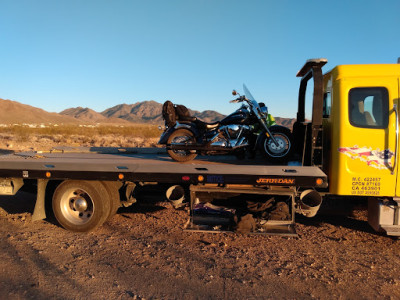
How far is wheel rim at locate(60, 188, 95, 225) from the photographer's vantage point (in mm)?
5344

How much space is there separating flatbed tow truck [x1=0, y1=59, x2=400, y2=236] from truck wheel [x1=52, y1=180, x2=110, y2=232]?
0.05ft

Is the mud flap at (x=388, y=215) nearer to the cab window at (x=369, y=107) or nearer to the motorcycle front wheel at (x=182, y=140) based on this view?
the cab window at (x=369, y=107)

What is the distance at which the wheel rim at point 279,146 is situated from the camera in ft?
19.7

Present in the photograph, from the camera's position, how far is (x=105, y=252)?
14.9 feet

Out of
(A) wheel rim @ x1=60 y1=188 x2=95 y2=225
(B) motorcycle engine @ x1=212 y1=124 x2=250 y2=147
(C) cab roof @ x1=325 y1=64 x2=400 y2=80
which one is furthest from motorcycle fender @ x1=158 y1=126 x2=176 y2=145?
(C) cab roof @ x1=325 y1=64 x2=400 y2=80

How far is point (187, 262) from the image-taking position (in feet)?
13.8

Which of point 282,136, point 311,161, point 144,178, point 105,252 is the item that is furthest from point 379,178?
point 105,252

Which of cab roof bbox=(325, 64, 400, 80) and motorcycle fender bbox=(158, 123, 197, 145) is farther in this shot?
motorcycle fender bbox=(158, 123, 197, 145)

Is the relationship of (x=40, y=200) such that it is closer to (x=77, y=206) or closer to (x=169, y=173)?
(x=77, y=206)

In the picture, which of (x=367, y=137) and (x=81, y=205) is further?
(x=81, y=205)

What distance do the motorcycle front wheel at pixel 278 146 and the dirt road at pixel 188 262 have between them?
4.14ft

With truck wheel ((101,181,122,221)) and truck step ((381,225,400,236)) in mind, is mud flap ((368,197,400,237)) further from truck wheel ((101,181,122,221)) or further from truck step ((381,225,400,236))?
truck wheel ((101,181,122,221))

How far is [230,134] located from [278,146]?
3.04 feet

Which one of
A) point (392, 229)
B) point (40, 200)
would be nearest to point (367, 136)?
point (392, 229)
